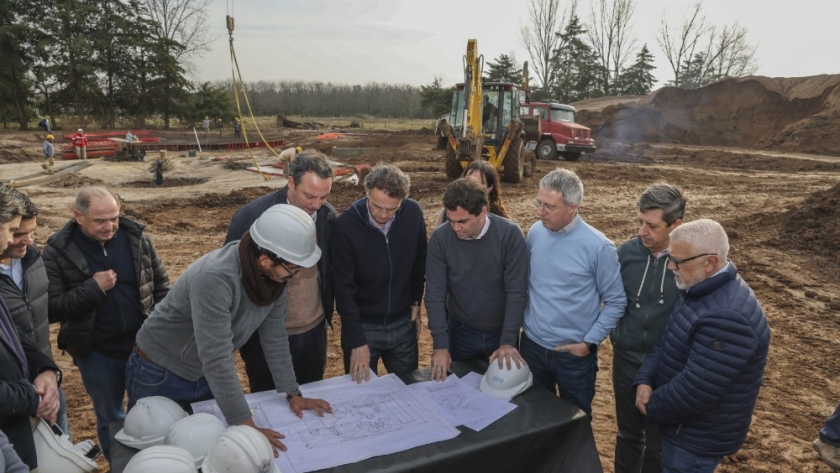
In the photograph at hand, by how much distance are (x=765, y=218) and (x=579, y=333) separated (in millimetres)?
9316

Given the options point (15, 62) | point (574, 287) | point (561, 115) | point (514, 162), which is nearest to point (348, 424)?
point (574, 287)

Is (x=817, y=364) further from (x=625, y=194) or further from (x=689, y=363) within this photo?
(x=625, y=194)

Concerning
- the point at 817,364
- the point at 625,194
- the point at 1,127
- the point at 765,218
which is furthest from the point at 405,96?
the point at 817,364

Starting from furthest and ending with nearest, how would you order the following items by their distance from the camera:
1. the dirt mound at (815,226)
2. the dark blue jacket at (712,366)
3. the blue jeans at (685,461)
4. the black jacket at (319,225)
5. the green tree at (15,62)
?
the green tree at (15,62), the dirt mound at (815,226), the black jacket at (319,225), the blue jeans at (685,461), the dark blue jacket at (712,366)

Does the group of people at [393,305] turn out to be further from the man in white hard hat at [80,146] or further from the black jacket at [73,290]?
the man in white hard hat at [80,146]

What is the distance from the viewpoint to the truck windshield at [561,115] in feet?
64.7

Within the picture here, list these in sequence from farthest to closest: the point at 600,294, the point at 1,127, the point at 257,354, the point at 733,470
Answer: the point at 1,127 < the point at 733,470 < the point at 257,354 < the point at 600,294

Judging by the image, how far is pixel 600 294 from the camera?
8.91 ft

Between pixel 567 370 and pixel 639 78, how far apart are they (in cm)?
4465

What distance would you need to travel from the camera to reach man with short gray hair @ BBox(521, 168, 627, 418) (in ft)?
8.68

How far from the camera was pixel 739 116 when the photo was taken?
26.3 meters

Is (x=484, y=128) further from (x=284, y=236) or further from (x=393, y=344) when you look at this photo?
(x=284, y=236)

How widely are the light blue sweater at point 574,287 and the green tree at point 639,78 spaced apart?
143ft

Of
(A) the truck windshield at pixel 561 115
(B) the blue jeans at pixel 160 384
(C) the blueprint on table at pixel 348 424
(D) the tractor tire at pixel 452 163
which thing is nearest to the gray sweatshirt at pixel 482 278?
(C) the blueprint on table at pixel 348 424
